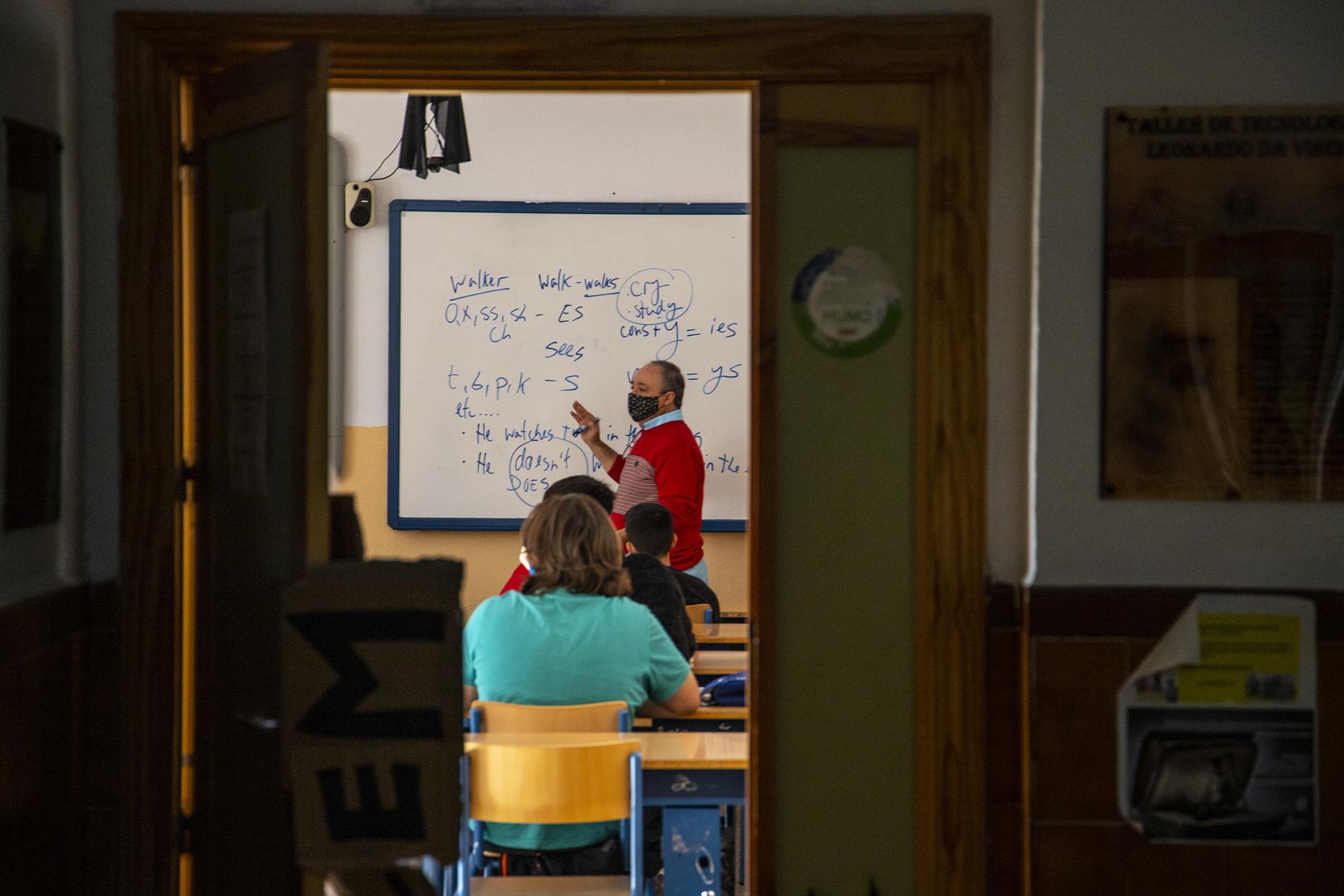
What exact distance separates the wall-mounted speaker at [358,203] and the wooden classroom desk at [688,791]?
3.17 metres

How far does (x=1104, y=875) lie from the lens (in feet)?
7.38

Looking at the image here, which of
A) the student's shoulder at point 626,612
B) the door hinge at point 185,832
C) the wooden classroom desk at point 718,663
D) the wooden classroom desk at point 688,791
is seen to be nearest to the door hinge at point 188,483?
the door hinge at point 185,832

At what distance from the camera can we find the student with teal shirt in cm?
268

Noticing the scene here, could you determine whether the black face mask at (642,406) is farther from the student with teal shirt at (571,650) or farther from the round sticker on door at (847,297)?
the round sticker on door at (847,297)

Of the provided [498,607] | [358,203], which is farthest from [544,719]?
[358,203]

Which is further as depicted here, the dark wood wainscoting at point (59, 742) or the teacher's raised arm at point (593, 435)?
the teacher's raised arm at point (593, 435)

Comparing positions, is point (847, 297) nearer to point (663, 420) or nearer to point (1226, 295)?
point (1226, 295)

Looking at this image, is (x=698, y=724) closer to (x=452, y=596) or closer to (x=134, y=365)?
(x=452, y=596)

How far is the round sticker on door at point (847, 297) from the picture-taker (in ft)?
7.59

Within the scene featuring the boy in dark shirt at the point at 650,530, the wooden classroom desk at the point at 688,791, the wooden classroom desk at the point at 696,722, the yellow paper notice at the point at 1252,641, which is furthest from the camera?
the boy in dark shirt at the point at 650,530

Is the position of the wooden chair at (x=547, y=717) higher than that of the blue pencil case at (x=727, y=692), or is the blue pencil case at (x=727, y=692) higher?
the wooden chair at (x=547, y=717)

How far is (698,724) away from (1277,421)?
145 cm

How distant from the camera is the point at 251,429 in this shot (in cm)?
222

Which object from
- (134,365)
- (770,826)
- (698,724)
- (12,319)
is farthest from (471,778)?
(12,319)
